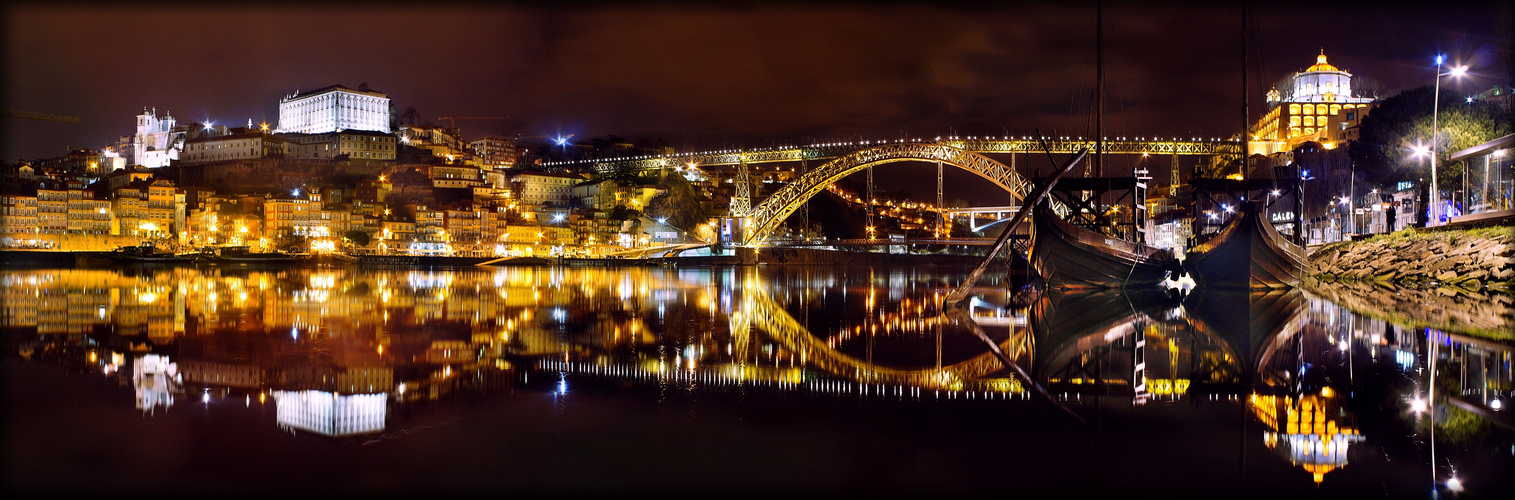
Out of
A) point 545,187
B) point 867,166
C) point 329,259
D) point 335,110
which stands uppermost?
point 335,110

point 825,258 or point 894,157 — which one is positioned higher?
point 894,157

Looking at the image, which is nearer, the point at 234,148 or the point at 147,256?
the point at 147,256

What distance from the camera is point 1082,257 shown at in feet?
61.8

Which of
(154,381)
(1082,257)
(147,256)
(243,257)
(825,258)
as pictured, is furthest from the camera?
(825,258)

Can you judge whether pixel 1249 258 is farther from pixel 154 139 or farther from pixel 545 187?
pixel 154 139

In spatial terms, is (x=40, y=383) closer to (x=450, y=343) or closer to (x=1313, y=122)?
(x=450, y=343)

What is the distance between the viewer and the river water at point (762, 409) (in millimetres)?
3844

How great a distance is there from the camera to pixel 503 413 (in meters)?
5.21

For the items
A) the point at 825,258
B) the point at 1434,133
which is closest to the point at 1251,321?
the point at 1434,133

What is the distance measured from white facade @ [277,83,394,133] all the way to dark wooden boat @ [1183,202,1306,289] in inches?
3159

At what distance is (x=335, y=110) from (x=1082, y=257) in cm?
8099

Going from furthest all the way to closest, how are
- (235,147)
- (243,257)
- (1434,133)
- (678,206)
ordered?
(235,147) → (678,206) → (243,257) → (1434,133)

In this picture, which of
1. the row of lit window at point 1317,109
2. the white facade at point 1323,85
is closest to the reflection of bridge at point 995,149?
the row of lit window at point 1317,109

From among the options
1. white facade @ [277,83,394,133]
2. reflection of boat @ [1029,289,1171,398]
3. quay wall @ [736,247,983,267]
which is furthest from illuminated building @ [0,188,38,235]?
reflection of boat @ [1029,289,1171,398]
